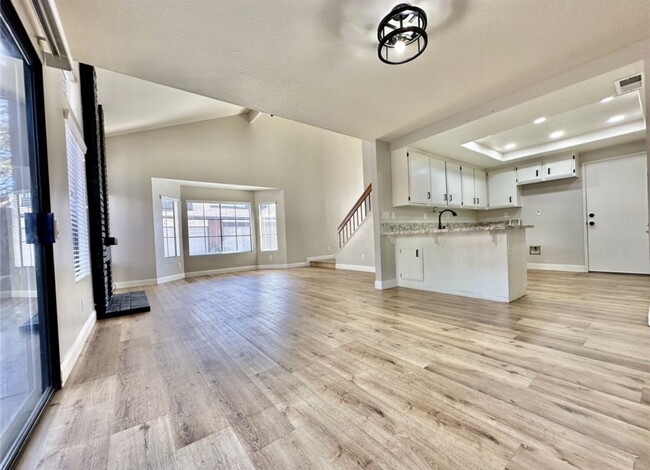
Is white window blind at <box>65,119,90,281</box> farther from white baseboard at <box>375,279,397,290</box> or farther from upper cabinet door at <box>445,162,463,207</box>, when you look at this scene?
upper cabinet door at <box>445,162,463,207</box>

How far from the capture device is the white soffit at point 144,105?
401 centimetres

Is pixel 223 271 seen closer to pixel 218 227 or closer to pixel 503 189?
pixel 218 227

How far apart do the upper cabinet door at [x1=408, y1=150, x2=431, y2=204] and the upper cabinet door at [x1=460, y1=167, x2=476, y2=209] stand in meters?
1.27

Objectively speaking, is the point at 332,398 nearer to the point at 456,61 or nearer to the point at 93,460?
the point at 93,460

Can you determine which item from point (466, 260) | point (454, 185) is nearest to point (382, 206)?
point (466, 260)

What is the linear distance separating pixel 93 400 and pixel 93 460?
62cm

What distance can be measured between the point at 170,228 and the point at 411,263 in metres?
5.70

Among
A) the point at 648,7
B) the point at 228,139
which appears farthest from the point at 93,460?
the point at 228,139

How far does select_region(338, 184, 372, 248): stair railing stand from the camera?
22.1ft

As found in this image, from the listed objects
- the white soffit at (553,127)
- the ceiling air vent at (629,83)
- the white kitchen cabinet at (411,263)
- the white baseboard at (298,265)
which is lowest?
the white baseboard at (298,265)

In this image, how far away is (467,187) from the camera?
5.64 metres

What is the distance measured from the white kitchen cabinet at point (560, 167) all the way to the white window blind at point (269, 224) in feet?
21.7

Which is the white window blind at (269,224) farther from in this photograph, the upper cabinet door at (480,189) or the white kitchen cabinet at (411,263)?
the upper cabinet door at (480,189)

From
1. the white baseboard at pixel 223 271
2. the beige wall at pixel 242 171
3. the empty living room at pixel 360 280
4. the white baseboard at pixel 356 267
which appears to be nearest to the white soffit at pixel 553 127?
the empty living room at pixel 360 280
